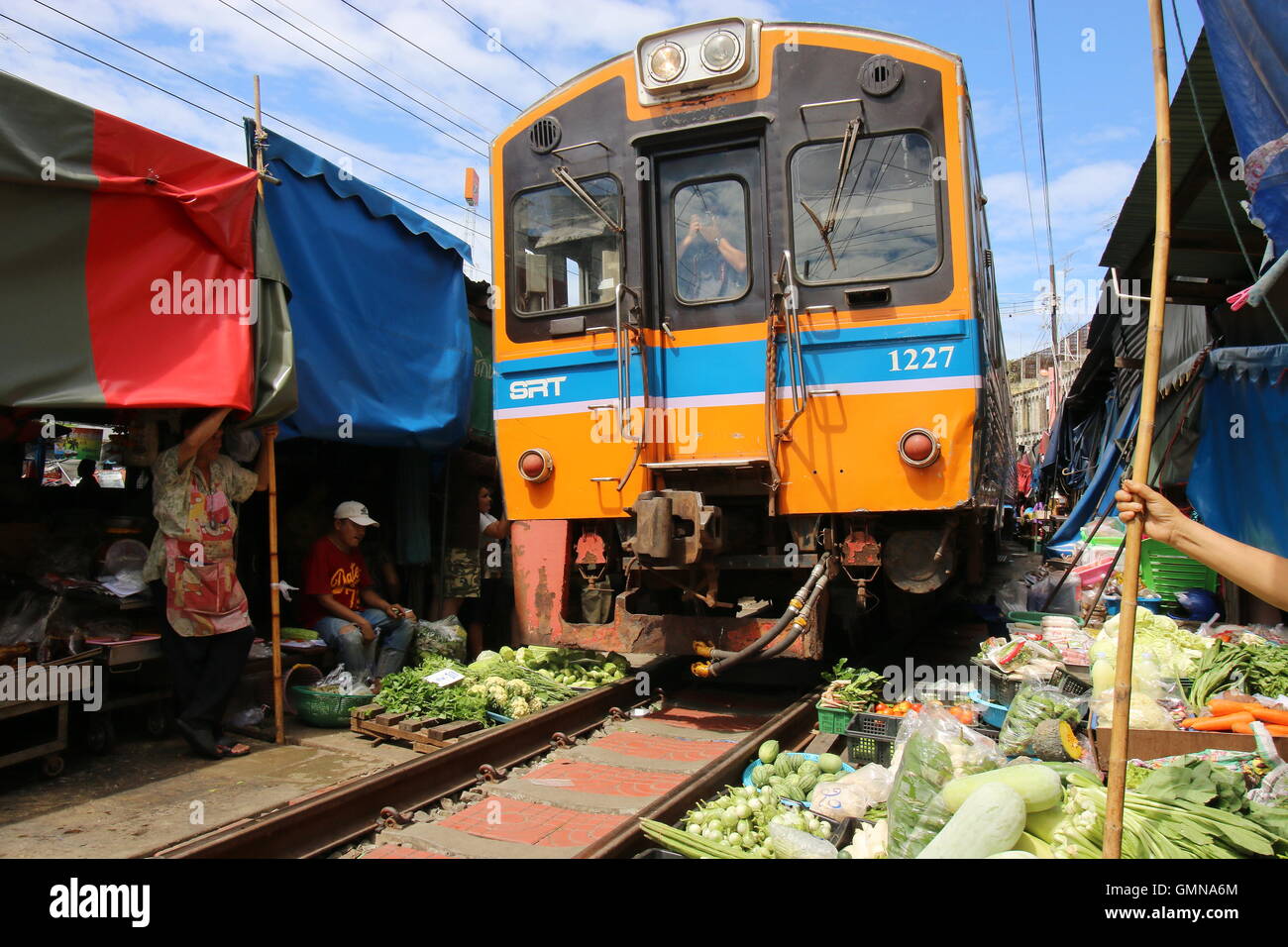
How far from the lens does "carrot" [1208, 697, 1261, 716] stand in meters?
3.81

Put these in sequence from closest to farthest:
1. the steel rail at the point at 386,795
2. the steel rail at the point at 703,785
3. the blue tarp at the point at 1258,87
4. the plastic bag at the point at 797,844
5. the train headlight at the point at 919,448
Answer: the blue tarp at the point at 1258,87
the plastic bag at the point at 797,844
the steel rail at the point at 703,785
the steel rail at the point at 386,795
the train headlight at the point at 919,448

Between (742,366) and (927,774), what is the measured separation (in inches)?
117

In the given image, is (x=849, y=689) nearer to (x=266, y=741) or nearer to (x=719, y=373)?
(x=719, y=373)

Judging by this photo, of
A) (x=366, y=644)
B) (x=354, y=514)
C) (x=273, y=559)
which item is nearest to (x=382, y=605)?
(x=366, y=644)

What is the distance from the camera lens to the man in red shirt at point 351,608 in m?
6.00

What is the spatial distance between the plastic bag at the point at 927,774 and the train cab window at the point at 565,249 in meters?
3.46

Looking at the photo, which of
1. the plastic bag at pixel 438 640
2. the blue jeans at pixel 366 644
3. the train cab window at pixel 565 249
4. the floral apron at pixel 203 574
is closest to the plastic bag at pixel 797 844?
the floral apron at pixel 203 574

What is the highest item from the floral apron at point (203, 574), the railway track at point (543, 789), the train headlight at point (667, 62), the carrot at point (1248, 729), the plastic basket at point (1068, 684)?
the train headlight at point (667, 62)

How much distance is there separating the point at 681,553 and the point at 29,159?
12.7 feet

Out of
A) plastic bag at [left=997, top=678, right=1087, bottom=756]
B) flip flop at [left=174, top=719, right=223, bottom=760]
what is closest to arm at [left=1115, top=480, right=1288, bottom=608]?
plastic bag at [left=997, top=678, right=1087, bottom=756]

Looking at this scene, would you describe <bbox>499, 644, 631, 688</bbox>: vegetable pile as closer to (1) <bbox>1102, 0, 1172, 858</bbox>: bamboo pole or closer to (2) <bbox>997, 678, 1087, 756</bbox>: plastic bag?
(2) <bbox>997, 678, 1087, 756</bbox>: plastic bag

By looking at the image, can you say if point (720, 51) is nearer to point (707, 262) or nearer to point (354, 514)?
point (707, 262)

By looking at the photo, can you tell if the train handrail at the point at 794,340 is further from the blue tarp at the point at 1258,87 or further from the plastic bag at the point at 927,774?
the blue tarp at the point at 1258,87
